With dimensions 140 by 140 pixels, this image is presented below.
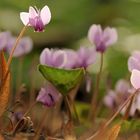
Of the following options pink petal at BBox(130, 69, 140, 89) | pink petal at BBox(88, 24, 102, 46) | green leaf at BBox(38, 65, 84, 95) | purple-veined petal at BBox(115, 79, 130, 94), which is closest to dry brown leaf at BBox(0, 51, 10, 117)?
green leaf at BBox(38, 65, 84, 95)

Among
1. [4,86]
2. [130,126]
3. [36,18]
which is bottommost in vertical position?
[130,126]

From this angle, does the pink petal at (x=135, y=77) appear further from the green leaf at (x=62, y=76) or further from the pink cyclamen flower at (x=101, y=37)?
the pink cyclamen flower at (x=101, y=37)

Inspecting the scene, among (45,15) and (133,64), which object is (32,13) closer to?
(45,15)

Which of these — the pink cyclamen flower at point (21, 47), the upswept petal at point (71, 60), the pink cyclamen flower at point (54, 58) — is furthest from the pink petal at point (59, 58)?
the pink cyclamen flower at point (21, 47)

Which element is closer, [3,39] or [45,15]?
[45,15]

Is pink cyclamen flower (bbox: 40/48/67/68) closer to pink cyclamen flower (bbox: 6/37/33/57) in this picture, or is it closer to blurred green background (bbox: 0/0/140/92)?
pink cyclamen flower (bbox: 6/37/33/57)

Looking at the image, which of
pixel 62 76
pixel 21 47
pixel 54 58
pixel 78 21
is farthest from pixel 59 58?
pixel 78 21

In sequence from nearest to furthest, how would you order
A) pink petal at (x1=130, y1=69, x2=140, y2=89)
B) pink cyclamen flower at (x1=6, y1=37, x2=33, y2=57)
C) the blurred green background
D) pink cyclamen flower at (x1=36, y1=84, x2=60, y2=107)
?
pink petal at (x1=130, y1=69, x2=140, y2=89), pink cyclamen flower at (x1=36, y1=84, x2=60, y2=107), pink cyclamen flower at (x1=6, y1=37, x2=33, y2=57), the blurred green background
